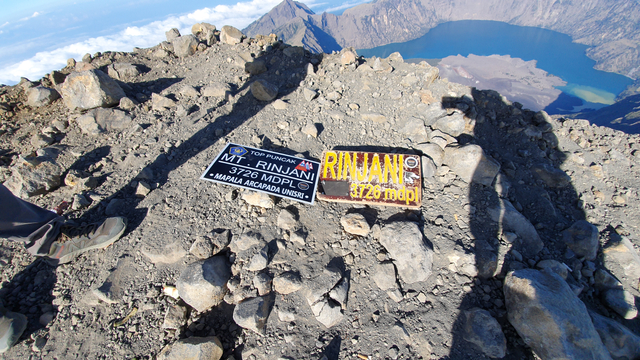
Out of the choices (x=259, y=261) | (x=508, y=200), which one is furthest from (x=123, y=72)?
(x=508, y=200)

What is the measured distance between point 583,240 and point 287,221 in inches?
160

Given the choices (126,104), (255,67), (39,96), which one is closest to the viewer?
(126,104)

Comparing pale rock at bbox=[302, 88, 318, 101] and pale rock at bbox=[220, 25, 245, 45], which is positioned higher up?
pale rock at bbox=[220, 25, 245, 45]

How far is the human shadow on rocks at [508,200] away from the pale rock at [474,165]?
0.02 metres

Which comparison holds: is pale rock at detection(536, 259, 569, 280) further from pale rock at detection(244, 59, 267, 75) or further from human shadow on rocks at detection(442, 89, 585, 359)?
pale rock at detection(244, 59, 267, 75)

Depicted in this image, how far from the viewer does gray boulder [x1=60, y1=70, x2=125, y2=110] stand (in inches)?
213

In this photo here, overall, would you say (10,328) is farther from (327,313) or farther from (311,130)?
(311,130)

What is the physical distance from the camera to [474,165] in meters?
3.52

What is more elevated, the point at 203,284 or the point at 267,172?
the point at 267,172

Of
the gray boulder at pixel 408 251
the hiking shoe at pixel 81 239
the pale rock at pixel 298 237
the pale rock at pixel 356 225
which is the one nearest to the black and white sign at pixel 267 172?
the pale rock at pixel 298 237

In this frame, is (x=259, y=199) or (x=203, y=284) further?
(x=259, y=199)

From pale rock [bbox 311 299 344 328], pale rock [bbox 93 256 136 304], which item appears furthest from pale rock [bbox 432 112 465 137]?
pale rock [bbox 93 256 136 304]

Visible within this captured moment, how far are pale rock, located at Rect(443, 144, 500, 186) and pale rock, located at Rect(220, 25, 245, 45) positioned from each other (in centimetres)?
711

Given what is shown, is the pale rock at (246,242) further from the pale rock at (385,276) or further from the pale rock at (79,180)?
the pale rock at (79,180)
